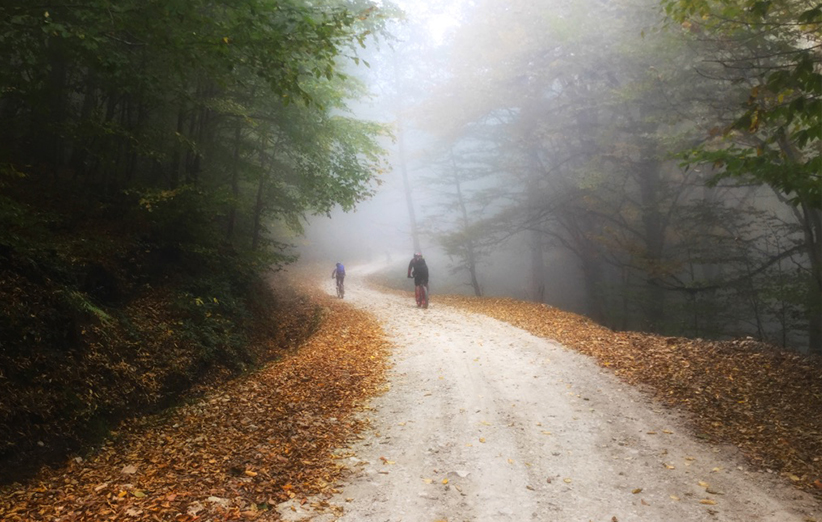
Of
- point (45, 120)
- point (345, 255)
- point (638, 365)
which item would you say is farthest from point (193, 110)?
point (345, 255)

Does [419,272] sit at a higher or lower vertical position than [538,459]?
higher

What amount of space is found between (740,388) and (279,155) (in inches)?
576

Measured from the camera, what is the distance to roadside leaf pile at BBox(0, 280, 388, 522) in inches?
166

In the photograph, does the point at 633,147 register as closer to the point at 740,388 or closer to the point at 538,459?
the point at 740,388

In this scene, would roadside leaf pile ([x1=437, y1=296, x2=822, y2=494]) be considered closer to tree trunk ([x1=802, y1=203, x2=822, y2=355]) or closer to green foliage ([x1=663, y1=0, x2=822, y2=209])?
green foliage ([x1=663, y1=0, x2=822, y2=209])

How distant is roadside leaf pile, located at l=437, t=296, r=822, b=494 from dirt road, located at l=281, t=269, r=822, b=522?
0.35m

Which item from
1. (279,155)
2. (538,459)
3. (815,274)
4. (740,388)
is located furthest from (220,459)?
(279,155)

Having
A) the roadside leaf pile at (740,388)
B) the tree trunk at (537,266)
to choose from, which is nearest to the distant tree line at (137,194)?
the roadside leaf pile at (740,388)

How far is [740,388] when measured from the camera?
6867 millimetres

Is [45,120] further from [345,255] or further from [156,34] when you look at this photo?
[345,255]

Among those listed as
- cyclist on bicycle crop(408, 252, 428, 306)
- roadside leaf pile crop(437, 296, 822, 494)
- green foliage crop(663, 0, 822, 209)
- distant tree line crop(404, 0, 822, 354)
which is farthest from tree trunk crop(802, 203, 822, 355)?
cyclist on bicycle crop(408, 252, 428, 306)

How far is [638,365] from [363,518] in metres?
5.88

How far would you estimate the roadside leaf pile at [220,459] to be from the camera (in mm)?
4219

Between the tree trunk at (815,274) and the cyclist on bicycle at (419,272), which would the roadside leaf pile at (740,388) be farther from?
the cyclist on bicycle at (419,272)
